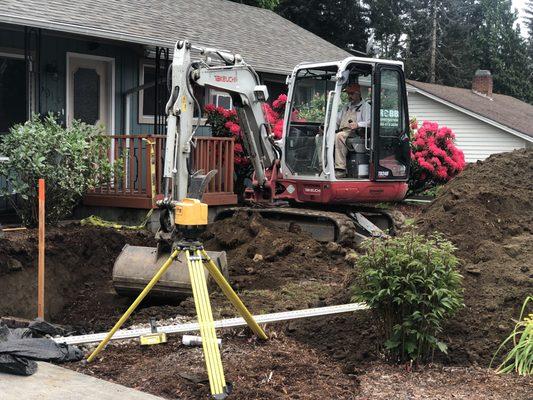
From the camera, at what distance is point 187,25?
1603 centimetres

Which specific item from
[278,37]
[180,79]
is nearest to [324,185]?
[180,79]

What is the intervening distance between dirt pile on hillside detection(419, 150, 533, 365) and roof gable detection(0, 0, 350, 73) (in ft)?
19.9

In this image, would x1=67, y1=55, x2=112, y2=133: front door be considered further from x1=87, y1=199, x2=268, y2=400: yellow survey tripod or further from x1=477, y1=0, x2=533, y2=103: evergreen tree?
x1=477, y1=0, x2=533, y2=103: evergreen tree

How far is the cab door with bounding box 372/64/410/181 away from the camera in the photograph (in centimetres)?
1145

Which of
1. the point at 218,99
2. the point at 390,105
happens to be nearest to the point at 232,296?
the point at 390,105

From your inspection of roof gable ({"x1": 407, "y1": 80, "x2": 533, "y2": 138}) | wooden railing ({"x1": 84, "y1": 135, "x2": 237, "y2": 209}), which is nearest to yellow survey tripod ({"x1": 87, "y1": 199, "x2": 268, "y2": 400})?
wooden railing ({"x1": 84, "y1": 135, "x2": 237, "y2": 209})

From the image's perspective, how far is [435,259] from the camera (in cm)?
548

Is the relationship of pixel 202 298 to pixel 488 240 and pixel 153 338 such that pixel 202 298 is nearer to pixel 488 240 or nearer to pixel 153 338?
pixel 153 338

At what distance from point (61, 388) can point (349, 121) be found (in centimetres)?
736

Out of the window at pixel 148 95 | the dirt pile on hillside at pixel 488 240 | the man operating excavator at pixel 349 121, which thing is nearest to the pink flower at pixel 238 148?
the window at pixel 148 95

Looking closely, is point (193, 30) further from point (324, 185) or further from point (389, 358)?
point (389, 358)

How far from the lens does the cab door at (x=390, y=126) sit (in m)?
11.4

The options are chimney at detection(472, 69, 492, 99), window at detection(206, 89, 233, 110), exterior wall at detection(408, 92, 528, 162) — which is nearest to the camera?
window at detection(206, 89, 233, 110)

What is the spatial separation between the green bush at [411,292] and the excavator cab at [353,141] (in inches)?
224
